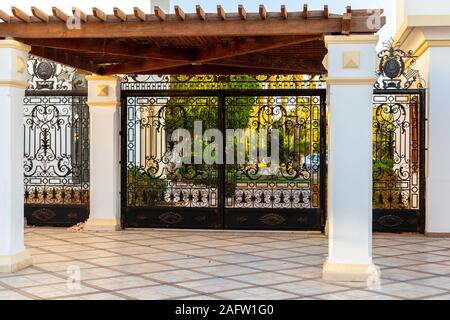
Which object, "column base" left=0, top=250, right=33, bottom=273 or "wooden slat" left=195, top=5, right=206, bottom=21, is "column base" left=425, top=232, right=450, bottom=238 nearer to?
"wooden slat" left=195, top=5, right=206, bottom=21

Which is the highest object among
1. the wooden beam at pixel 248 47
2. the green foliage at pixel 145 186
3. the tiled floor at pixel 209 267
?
the wooden beam at pixel 248 47

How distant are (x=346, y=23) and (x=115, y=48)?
3.36m

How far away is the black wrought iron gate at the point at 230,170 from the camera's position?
474 inches

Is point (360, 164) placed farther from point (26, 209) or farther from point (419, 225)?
point (26, 209)

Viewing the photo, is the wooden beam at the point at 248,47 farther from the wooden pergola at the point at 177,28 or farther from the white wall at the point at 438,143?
the white wall at the point at 438,143

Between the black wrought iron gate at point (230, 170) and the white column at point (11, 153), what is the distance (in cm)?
409

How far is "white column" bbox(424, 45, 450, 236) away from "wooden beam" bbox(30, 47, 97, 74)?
19.4 ft

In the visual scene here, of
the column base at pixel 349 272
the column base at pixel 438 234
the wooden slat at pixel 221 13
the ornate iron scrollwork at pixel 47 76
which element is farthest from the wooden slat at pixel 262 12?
the ornate iron scrollwork at pixel 47 76

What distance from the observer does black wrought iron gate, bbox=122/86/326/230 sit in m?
12.0

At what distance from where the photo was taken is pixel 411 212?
38.9ft

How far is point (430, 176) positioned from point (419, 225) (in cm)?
90

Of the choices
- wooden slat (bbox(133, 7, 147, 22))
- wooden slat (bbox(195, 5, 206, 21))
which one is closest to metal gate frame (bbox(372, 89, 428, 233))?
wooden slat (bbox(195, 5, 206, 21))
